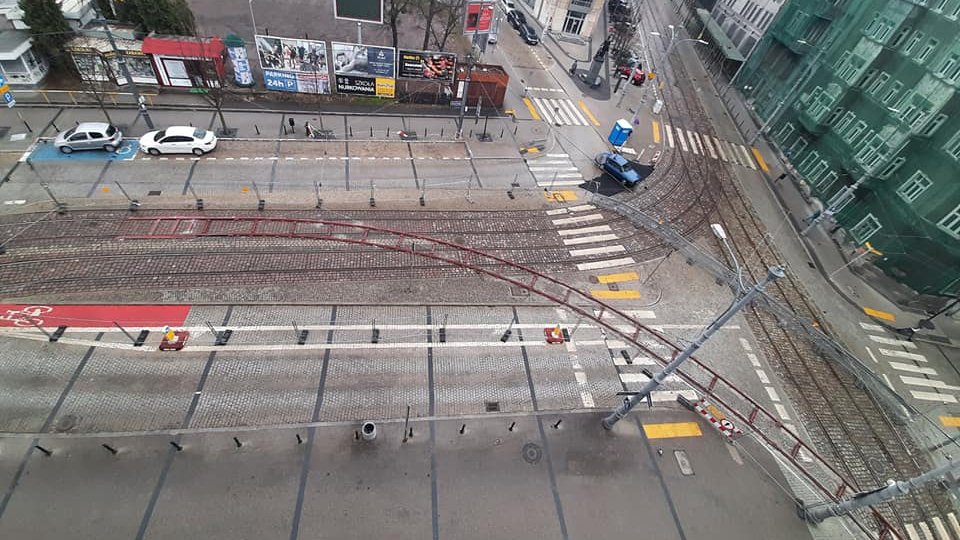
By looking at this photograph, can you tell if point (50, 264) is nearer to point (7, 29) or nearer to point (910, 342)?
point (7, 29)

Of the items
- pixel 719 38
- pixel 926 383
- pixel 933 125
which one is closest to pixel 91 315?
pixel 926 383

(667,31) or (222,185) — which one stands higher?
(667,31)

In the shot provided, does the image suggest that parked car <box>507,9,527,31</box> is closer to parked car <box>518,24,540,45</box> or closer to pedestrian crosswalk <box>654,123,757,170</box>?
parked car <box>518,24,540,45</box>

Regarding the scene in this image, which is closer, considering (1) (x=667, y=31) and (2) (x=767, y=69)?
(2) (x=767, y=69)

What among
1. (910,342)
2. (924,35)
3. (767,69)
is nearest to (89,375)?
(910,342)

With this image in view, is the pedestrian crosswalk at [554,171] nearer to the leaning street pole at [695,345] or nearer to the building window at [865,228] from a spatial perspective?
the leaning street pole at [695,345]

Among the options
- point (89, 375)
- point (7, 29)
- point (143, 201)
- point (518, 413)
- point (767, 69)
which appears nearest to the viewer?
point (89, 375)

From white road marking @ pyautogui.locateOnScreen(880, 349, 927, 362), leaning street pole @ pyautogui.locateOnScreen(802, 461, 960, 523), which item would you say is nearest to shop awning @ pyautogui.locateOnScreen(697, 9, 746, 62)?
white road marking @ pyautogui.locateOnScreen(880, 349, 927, 362)
